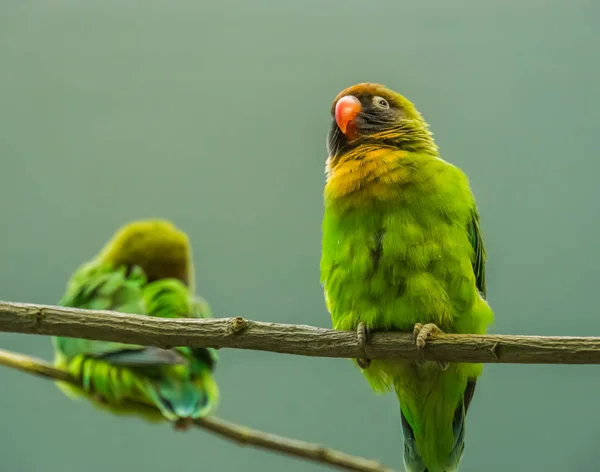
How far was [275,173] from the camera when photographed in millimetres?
4230

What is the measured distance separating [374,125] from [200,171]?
215cm

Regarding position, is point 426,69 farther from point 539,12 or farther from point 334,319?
point 334,319

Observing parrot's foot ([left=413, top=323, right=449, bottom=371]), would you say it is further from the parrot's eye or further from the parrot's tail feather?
the parrot's eye

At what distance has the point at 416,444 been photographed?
8.09ft

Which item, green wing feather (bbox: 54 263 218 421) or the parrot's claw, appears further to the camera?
the parrot's claw

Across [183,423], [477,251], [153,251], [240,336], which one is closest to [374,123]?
[477,251]

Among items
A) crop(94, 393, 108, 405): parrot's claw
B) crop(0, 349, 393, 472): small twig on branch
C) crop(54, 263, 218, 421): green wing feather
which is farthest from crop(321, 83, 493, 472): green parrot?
crop(94, 393, 108, 405): parrot's claw

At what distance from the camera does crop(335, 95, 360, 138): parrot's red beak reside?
244 cm

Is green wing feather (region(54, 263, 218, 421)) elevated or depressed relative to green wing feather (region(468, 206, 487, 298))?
depressed

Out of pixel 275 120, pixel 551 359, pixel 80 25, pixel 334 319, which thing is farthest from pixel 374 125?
pixel 80 25

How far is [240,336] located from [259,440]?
1.18m

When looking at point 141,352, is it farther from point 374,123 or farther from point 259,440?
point 374,123

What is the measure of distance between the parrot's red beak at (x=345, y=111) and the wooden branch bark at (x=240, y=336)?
2.65ft

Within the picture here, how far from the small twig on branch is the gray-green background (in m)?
1.08
